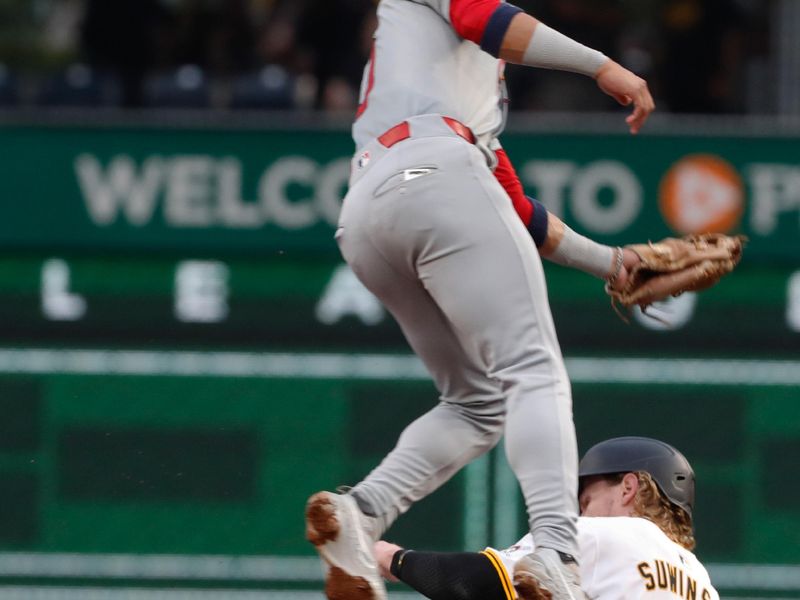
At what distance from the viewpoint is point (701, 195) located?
25.7 feet

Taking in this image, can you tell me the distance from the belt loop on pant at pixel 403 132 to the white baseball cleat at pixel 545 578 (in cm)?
99

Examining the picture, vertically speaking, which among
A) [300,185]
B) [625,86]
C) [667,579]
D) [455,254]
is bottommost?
[667,579]

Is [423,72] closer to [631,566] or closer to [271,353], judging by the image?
[631,566]

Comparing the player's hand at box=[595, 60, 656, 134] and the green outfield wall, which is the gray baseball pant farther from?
the green outfield wall

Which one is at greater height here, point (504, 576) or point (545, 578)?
point (545, 578)

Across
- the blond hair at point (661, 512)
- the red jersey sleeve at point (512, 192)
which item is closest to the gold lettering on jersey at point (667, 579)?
the blond hair at point (661, 512)

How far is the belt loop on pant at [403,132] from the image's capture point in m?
4.17

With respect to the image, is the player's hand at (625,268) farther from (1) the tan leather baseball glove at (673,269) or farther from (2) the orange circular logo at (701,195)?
(2) the orange circular logo at (701,195)

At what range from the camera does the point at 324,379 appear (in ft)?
25.7

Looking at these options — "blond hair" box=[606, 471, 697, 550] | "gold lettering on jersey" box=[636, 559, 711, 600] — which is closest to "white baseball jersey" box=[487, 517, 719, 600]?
"gold lettering on jersey" box=[636, 559, 711, 600]

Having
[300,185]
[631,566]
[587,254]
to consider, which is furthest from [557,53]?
[300,185]

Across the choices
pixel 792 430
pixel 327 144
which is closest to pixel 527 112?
pixel 327 144

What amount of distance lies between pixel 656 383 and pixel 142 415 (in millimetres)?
2243

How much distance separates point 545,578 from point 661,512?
3.46ft
